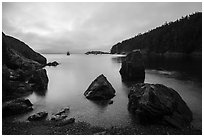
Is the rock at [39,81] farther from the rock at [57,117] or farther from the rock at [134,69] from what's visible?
the rock at [134,69]

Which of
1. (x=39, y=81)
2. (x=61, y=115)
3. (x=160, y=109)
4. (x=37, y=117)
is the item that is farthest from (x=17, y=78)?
(x=160, y=109)

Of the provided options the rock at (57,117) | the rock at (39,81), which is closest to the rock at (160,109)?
the rock at (57,117)

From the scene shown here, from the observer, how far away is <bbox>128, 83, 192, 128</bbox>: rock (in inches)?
784

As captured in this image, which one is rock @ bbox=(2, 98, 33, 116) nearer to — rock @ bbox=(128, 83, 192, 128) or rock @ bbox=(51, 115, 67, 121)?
rock @ bbox=(51, 115, 67, 121)

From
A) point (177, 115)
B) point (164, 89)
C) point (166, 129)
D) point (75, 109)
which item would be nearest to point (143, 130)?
point (166, 129)

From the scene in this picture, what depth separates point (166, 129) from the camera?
60.4 ft

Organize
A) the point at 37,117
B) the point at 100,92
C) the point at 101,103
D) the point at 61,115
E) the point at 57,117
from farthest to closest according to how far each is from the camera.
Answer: the point at 100,92 → the point at 101,103 → the point at 61,115 → the point at 57,117 → the point at 37,117

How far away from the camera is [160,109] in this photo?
20219 millimetres

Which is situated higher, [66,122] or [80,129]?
[66,122]

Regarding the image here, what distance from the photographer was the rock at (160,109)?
65.4ft

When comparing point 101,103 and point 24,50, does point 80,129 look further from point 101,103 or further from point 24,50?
point 24,50

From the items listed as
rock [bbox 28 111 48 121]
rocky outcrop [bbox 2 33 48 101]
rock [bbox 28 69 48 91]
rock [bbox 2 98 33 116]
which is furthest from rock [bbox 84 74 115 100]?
rock [bbox 28 69 48 91]

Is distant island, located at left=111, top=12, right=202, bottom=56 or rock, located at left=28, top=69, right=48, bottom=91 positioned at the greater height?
distant island, located at left=111, top=12, right=202, bottom=56

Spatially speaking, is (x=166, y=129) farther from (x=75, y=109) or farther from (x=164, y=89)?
(x=75, y=109)
